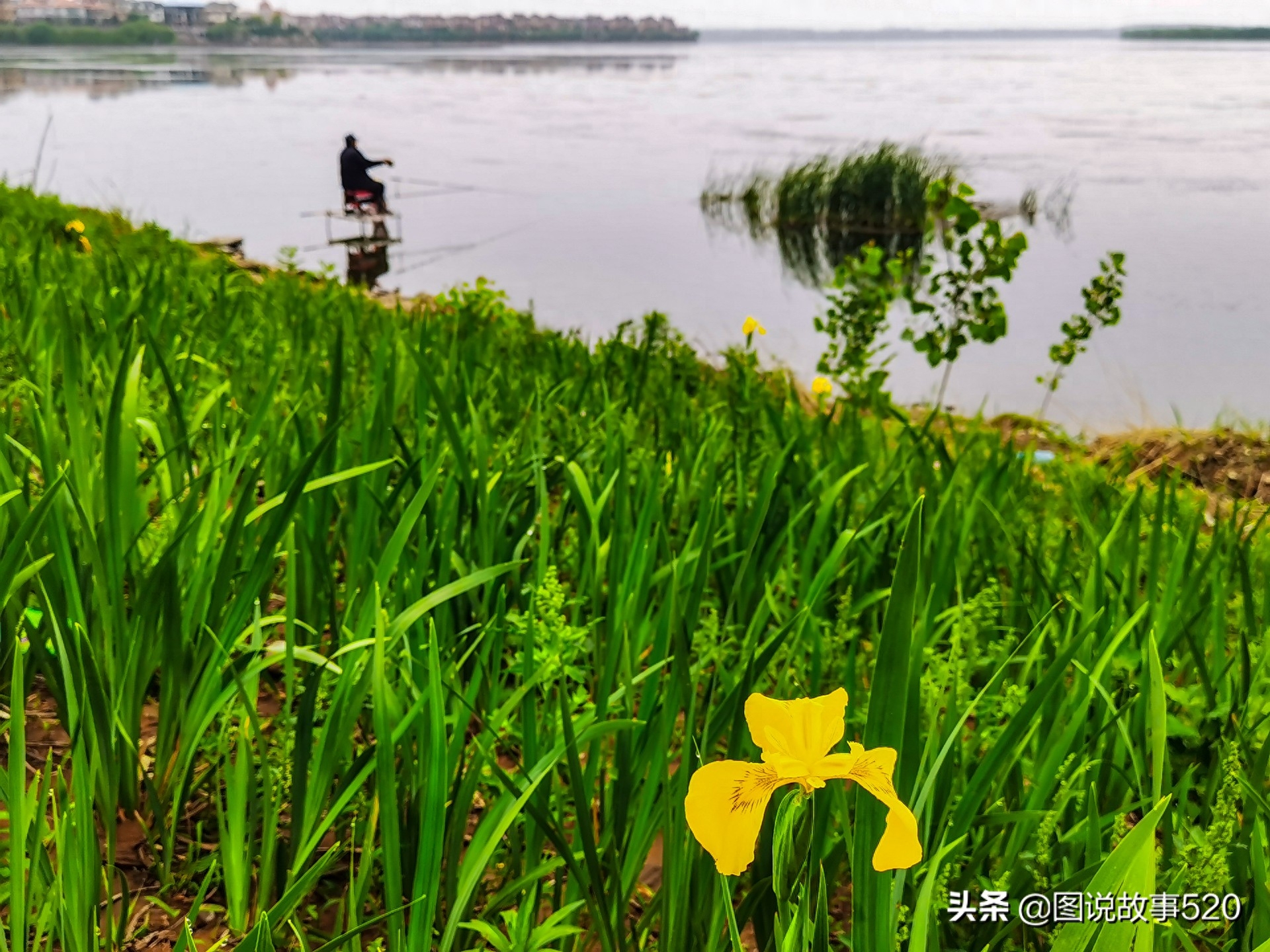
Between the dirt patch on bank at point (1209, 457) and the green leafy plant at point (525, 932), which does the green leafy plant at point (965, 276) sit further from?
the green leafy plant at point (525, 932)

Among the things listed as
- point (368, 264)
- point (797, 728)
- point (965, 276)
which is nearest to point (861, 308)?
point (965, 276)

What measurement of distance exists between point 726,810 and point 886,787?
0.08 metres

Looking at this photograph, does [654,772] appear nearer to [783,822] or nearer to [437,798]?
[437,798]

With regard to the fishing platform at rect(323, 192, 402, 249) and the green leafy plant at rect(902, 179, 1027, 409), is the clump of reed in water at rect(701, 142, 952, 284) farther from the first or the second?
the green leafy plant at rect(902, 179, 1027, 409)

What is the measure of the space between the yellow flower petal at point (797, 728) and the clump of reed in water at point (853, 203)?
39.7 feet

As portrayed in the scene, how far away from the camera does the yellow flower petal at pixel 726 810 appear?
1.69 ft

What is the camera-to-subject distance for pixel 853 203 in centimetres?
1307

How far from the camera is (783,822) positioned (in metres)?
0.55

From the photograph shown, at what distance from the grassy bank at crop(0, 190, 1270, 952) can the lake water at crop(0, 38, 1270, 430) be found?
327 cm

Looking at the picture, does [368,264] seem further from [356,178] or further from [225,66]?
[225,66]

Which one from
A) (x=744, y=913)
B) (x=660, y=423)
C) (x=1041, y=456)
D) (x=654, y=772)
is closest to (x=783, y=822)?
(x=744, y=913)

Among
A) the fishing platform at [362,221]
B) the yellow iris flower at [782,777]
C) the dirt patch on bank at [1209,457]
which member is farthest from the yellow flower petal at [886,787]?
the fishing platform at [362,221]

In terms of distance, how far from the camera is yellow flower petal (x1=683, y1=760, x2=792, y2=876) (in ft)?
1.69

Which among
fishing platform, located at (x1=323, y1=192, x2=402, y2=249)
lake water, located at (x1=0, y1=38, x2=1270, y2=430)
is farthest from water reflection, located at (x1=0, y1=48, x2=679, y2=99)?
fishing platform, located at (x1=323, y1=192, x2=402, y2=249)
